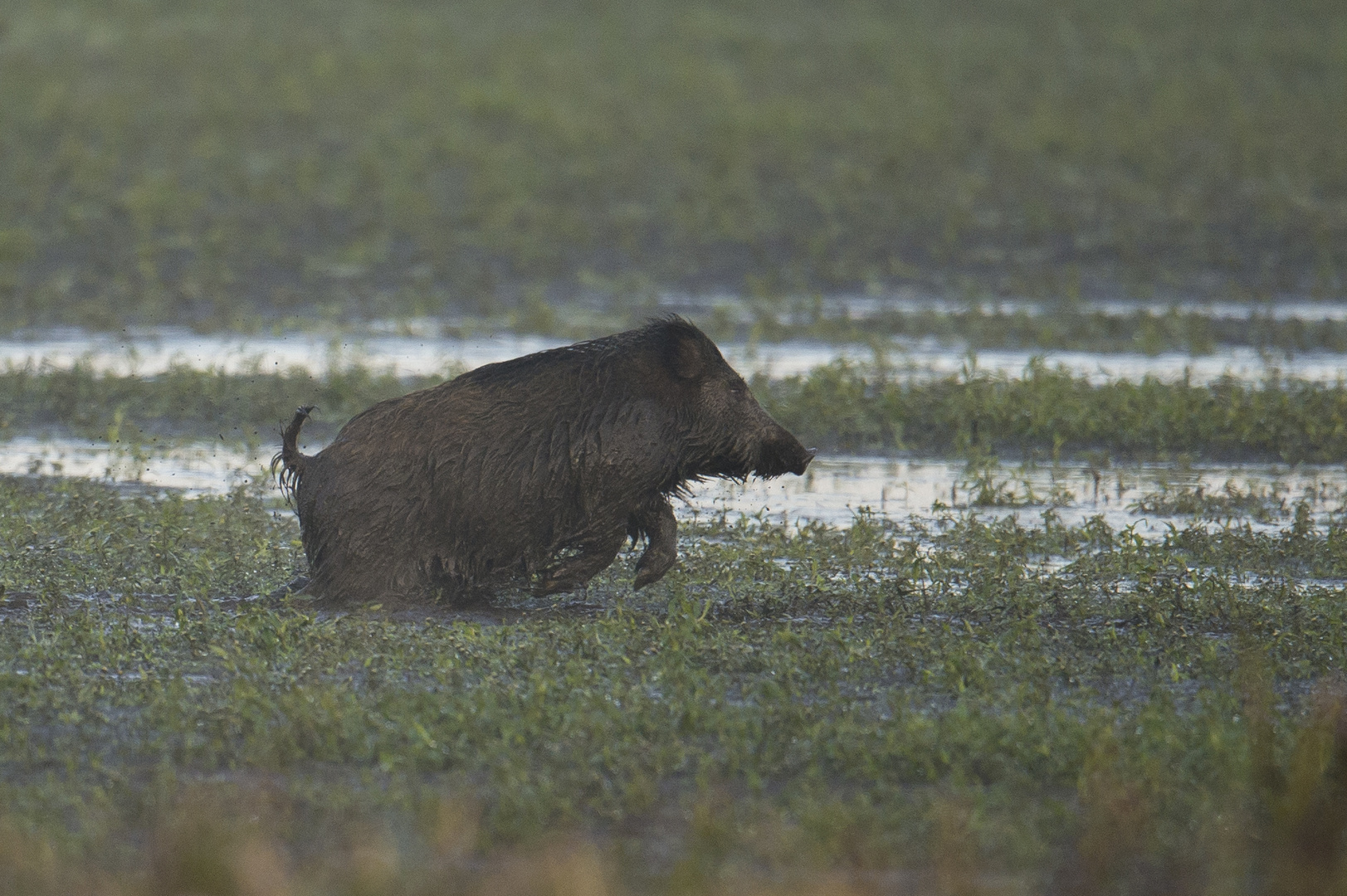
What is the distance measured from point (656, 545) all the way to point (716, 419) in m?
0.52

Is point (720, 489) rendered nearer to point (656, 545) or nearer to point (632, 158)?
point (656, 545)

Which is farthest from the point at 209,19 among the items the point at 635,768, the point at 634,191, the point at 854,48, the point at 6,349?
the point at 635,768

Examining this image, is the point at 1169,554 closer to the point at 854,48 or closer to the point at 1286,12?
the point at 854,48

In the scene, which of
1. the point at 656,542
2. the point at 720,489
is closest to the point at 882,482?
the point at 720,489

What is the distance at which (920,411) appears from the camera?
35.0 feet

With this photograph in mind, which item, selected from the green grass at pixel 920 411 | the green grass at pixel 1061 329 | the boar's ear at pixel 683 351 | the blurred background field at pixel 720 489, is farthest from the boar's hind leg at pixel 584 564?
the green grass at pixel 1061 329

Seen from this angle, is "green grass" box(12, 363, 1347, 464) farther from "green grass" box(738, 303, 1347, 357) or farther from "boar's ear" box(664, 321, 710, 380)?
"boar's ear" box(664, 321, 710, 380)

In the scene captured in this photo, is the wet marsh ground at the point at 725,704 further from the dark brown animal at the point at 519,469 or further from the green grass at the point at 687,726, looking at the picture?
the dark brown animal at the point at 519,469

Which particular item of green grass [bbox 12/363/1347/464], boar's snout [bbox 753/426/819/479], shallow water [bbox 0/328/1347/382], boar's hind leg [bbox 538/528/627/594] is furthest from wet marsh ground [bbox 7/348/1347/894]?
shallow water [bbox 0/328/1347/382]

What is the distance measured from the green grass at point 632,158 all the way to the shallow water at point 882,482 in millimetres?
4164

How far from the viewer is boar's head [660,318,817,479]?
7.03m

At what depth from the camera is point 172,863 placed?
401cm

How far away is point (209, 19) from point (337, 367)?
1875cm

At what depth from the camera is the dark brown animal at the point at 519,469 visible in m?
6.70
